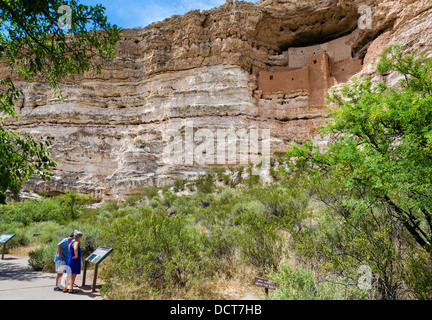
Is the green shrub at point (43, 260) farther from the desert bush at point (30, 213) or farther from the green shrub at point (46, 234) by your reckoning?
the desert bush at point (30, 213)

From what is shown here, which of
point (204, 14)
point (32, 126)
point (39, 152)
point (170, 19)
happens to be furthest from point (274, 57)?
point (39, 152)

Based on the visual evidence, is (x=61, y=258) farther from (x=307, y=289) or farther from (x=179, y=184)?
(x=179, y=184)

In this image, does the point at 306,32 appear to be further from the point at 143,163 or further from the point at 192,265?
Result: the point at 192,265

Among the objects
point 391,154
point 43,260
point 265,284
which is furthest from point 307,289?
point 43,260

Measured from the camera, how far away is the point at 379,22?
1584cm

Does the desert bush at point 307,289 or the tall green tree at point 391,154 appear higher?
the tall green tree at point 391,154

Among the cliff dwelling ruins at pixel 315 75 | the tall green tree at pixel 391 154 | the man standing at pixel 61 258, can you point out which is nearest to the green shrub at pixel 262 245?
the tall green tree at pixel 391 154

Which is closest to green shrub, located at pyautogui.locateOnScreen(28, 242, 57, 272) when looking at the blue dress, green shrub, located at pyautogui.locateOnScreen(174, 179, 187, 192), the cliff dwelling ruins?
the blue dress

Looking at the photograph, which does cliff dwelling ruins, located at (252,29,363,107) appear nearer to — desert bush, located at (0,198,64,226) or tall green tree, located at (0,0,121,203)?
desert bush, located at (0,198,64,226)

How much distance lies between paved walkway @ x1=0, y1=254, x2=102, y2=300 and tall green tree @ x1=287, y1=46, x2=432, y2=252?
11.6 ft

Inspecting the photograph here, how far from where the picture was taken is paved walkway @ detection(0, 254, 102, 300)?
350 cm

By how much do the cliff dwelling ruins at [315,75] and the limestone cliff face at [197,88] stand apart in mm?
65

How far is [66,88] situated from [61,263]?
20.3 metres

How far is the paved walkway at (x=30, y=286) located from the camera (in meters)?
3.50
